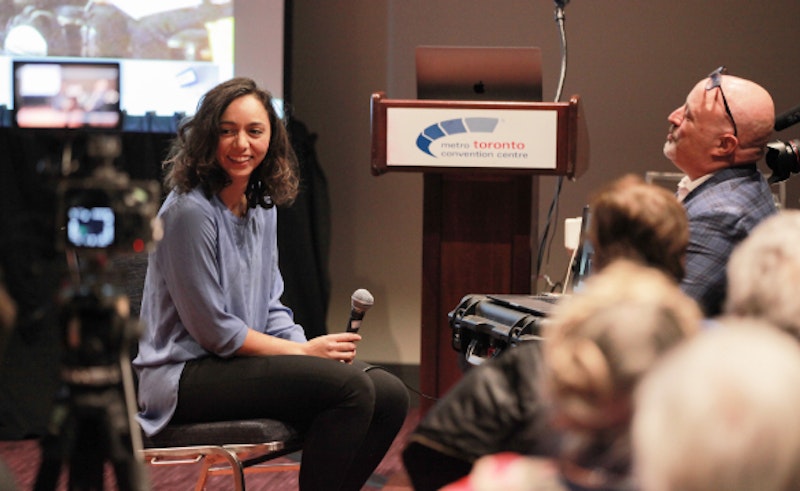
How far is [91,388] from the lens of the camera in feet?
4.30

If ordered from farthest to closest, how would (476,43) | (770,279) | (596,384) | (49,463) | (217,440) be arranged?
(476,43) → (217,440) → (770,279) → (49,463) → (596,384)

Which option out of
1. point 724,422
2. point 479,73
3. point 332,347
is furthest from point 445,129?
point 724,422

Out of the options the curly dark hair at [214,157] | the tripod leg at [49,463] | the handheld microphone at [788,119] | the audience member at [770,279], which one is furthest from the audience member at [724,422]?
the handheld microphone at [788,119]

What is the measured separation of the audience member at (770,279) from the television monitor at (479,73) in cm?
186

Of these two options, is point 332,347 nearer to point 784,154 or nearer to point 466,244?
point 466,244

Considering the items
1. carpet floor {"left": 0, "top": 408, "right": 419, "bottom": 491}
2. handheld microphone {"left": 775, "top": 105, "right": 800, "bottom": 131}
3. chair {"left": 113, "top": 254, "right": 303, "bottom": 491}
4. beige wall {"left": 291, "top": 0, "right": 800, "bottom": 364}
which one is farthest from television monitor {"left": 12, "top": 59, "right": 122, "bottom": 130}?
handheld microphone {"left": 775, "top": 105, "right": 800, "bottom": 131}

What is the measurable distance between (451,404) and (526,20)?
3648 mm

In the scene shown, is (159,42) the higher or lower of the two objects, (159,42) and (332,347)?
the higher

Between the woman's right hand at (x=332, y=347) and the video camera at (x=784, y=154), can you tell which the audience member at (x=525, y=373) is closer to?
the woman's right hand at (x=332, y=347)

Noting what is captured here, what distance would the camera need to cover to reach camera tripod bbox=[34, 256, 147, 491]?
1311 millimetres

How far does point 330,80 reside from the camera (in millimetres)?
5277

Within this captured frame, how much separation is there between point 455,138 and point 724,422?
97.3 inches

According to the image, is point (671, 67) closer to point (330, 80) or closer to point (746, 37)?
point (746, 37)

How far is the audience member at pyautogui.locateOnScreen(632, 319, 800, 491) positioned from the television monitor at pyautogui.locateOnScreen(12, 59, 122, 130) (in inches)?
152
